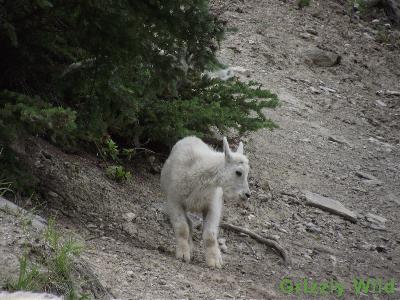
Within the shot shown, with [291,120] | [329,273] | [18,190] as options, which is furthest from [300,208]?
[18,190]

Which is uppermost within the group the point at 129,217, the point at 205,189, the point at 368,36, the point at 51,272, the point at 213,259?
the point at 51,272

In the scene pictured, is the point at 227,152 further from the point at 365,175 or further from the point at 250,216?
the point at 365,175

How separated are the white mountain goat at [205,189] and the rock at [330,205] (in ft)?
10.3

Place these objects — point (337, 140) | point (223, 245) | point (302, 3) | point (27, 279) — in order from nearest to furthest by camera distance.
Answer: point (27, 279)
point (223, 245)
point (337, 140)
point (302, 3)

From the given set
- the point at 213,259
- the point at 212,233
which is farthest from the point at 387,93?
the point at 213,259

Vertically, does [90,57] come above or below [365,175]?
above

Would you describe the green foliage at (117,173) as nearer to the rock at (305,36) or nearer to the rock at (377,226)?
the rock at (377,226)

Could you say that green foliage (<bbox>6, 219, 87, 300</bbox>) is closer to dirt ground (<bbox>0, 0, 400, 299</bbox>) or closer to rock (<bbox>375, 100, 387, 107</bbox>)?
dirt ground (<bbox>0, 0, 400, 299</bbox>)

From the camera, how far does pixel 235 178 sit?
→ 24.1ft

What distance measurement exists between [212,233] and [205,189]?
502 mm

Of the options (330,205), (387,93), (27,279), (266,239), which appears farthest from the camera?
(387,93)

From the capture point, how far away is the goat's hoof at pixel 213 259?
23.7 feet

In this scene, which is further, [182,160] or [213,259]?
[182,160]

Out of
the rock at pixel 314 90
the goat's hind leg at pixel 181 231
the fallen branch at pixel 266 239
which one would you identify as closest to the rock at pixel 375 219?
the fallen branch at pixel 266 239
